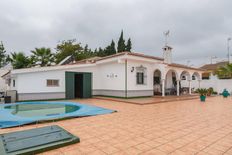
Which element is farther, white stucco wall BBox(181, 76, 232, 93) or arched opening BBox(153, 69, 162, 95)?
white stucco wall BBox(181, 76, 232, 93)

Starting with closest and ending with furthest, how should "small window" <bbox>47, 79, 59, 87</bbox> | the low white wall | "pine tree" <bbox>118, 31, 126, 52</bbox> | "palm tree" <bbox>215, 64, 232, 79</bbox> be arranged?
"small window" <bbox>47, 79, 59, 87</bbox>
"palm tree" <bbox>215, 64, 232, 79</bbox>
the low white wall
"pine tree" <bbox>118, 31, 126, 52</bbox>

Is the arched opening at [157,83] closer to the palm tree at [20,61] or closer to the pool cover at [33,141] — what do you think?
the pool cover at [33,141]

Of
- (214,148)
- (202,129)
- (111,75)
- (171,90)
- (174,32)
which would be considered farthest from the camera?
(174,32)

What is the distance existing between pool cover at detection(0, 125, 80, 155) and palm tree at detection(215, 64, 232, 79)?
2034 centimetres

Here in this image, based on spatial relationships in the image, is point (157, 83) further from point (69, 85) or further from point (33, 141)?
point (33, 141)

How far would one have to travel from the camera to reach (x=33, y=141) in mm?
3219

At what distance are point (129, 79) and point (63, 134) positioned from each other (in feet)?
28.7

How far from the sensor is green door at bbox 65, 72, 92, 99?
12.6m

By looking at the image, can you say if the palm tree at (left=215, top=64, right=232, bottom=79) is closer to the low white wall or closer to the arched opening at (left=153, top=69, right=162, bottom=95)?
the low white wall

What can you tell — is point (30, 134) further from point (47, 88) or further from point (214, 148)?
point (47, 88)

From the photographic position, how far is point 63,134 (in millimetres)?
3736

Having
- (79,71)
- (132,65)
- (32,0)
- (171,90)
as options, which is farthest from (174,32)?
(32,0)

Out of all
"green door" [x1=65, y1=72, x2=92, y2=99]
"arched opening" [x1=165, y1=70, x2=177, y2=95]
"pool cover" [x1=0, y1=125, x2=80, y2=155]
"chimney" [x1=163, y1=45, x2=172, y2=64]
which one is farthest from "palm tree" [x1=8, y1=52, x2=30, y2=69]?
"pool cover" [x1=0, y1=125, x2=80, y2=155]

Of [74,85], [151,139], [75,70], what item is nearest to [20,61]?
[74,85]
